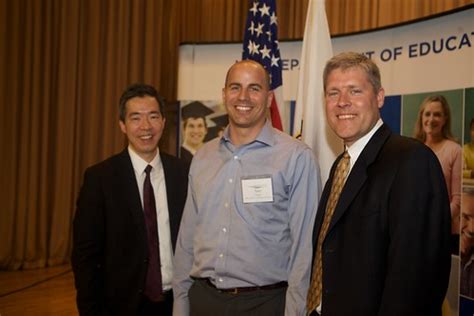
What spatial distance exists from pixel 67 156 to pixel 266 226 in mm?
4810

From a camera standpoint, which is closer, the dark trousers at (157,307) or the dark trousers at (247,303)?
the dark trousers at (247,303)

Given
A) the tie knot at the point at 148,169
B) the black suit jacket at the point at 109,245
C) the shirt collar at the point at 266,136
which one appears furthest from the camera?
the tie knot at the point at 148,169

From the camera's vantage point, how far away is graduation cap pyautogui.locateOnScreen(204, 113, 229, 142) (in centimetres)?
534

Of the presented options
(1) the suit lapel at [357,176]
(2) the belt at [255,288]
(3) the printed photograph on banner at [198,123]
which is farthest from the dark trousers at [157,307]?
(3) the printed photograph on banner at [198,123]

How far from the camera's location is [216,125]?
5.38m

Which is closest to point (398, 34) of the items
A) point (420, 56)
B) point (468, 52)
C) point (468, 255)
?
point (420, 56)

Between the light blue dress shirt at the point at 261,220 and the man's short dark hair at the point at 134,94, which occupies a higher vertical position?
the man's short dark hair at the point at 134,94

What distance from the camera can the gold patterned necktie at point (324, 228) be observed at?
182 centimetres

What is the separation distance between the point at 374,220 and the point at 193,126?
3.93 meters

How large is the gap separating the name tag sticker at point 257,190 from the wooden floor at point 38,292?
3027mm

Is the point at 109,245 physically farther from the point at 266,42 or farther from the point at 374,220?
the point at 266,42

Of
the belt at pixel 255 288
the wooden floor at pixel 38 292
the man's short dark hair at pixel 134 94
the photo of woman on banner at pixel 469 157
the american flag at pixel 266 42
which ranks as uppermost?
the american flag at pixel 266 42

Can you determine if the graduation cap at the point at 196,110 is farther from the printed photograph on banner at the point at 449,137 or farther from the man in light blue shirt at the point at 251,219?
the man in light blue shirt at the point at 251,219

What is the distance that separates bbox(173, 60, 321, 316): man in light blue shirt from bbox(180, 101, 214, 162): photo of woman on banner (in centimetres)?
305
